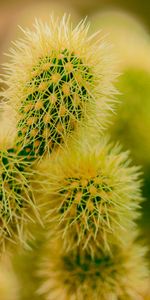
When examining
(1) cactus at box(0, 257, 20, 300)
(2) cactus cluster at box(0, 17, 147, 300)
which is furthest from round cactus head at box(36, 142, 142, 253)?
(1) cactus at box(0, 257, 20, 300)

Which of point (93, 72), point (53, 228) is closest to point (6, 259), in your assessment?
point (53, 228)

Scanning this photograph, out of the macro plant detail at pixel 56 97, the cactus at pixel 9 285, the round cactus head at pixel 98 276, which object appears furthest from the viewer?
the cactus at pixel 9 285

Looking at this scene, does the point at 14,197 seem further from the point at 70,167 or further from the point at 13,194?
the point at 70,167

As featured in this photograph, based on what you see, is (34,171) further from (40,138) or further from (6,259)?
(6,259)

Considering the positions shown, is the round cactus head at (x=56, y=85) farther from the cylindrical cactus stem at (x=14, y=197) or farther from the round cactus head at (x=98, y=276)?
the round cactus head at (x=98, y=276)

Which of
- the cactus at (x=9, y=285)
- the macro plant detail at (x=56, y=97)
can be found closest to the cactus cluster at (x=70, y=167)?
the macro plant detail at (x=56, y=97)

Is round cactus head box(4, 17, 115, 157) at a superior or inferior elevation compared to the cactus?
superior

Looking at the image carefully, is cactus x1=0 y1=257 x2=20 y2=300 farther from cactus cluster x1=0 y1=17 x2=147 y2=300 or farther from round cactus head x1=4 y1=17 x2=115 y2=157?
round cactus head x1=4 y1=17 x2=115 y2=157

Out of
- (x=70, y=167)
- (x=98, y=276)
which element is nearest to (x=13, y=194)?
(x=70, y=167)
